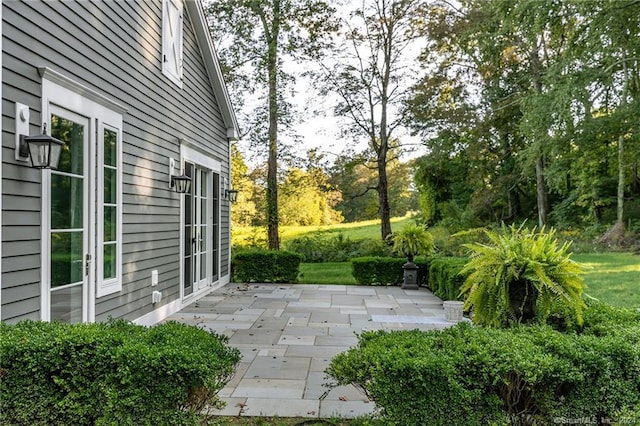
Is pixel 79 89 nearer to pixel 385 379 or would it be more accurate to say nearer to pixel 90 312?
pixel 90 312

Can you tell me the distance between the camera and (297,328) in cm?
610

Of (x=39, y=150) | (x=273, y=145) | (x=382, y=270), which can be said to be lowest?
(x=382, y=270)

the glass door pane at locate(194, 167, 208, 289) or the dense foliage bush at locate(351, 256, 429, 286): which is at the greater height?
the glass door pane at locate(194, 167, 208, 289)

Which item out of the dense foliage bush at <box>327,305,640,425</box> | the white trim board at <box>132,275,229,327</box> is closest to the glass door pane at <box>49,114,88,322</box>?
the white trim board at <box>132,275,229,327</box>

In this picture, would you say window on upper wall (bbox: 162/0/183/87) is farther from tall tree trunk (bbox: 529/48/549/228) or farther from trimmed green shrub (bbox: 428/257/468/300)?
tall tree trunk (bbox: 529/48/549/228)

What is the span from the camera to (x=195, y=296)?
8000mm

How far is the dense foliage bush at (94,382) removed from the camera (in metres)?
2.33

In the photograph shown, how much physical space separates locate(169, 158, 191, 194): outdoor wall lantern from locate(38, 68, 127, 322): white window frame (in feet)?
5.25

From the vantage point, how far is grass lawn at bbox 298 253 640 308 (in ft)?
26.0

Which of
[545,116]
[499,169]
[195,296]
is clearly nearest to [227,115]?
[195,296]

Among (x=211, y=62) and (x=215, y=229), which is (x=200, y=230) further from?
(x=211, y=62)

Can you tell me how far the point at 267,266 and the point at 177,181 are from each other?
419cm

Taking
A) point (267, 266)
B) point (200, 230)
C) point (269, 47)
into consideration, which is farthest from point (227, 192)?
point (269, 47)

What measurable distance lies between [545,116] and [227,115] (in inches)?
266
